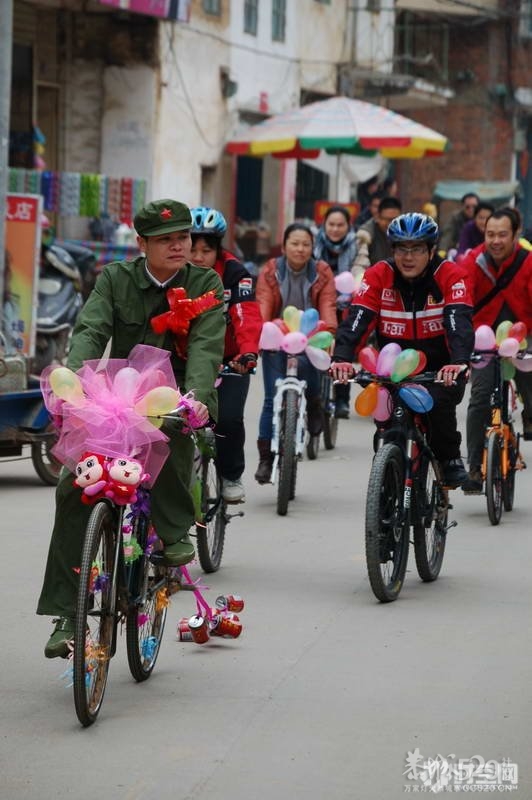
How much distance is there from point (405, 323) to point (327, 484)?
143 inches

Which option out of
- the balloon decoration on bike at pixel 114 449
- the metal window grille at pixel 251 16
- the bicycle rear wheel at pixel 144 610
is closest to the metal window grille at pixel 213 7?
the metal window grille at pixel 251 16

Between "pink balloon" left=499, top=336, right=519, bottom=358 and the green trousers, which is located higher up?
"pink balloon" left=499, top=336, right=519, bottom=358

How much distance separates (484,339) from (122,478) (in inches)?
187

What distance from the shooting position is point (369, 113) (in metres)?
23.8

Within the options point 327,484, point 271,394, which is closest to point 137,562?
point 271,394

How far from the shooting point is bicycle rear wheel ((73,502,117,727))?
17.6ft

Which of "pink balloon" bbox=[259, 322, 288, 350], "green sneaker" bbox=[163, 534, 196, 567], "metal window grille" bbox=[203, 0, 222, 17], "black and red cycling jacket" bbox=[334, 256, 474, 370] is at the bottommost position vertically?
"green sneaker" bbox=[163, 534, 196, 567]

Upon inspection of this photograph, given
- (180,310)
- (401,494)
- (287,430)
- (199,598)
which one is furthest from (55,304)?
(180,310)

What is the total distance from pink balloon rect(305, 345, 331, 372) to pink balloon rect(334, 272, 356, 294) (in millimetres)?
3154

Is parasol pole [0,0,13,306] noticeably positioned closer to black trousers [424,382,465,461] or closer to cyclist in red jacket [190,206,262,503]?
cyclist in red jacket [190,206,262,503]

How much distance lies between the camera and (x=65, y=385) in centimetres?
571

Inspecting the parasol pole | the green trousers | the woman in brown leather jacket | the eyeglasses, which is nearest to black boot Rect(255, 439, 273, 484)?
the woman in brown leather jacket

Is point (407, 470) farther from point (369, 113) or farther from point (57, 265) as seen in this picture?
point (369, 113)

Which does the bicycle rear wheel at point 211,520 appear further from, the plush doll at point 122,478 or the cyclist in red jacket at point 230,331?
the plush doll at point 122,478
